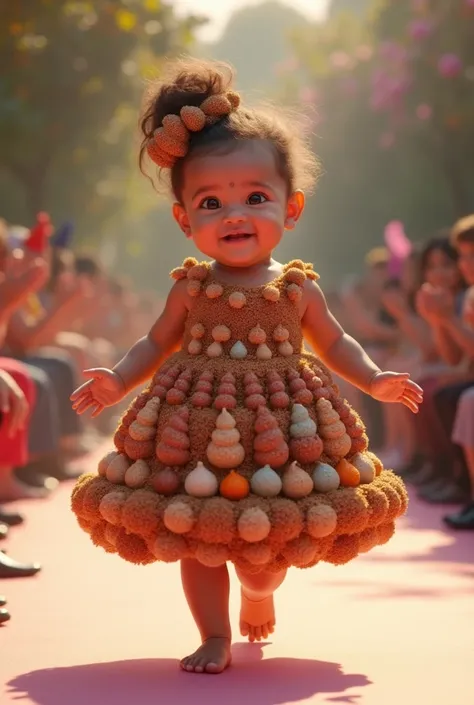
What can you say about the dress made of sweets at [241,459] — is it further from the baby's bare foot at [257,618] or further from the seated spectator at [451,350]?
the seated spectator at [451,350]

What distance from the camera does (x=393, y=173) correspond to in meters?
27.8

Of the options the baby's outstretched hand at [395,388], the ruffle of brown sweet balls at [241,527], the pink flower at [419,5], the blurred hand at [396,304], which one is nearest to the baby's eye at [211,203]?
the baby's outstretched hand at [395,388]

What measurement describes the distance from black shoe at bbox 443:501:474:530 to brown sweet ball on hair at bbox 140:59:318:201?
3279mm

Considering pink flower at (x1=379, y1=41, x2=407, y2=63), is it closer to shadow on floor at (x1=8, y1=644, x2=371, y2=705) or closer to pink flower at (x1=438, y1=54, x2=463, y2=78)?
pink flower at (x1=438, y1=54, x2=463, y2=78)

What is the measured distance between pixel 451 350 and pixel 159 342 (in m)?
4.45

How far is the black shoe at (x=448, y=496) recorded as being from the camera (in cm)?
841

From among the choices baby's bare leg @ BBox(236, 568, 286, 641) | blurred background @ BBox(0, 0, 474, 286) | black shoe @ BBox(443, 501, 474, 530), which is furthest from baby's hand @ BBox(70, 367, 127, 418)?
blurred background @ BBox(0, 0, 474, 286)

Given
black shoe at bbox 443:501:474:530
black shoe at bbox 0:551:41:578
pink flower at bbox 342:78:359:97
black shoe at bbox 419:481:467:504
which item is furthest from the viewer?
pink flower at bbox 342:78:359:97

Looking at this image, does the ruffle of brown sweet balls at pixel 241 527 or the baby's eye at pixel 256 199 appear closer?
the ruffle of brown sweet balls at pixel 241 527

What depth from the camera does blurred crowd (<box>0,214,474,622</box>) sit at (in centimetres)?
728

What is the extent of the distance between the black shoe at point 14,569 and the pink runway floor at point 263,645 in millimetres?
54

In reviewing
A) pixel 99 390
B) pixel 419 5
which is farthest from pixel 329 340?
pixel 419 5

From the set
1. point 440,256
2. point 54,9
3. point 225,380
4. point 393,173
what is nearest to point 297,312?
point 225,380

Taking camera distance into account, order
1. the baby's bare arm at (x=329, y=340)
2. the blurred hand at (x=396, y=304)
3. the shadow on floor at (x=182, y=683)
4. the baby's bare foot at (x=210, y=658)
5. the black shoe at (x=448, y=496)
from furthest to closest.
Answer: the blurred hand at (x=396, y=304), the black shoe at (x=448, y=496), the baby's bare arm at (x=329, y=340), the baby's bare foot at (x=210, y=658), the shadow on floor at (x=182, y=683)
